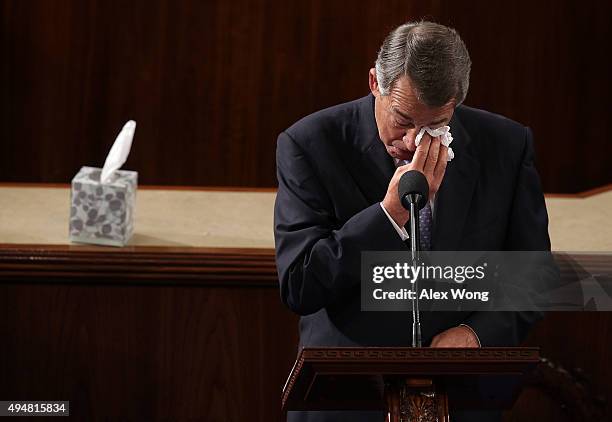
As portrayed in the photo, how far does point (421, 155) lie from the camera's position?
2246 mm

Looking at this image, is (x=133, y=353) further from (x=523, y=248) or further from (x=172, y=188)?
(x=523, y=248)

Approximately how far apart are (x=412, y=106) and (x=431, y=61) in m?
0.09

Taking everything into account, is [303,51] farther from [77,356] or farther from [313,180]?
[313,180]

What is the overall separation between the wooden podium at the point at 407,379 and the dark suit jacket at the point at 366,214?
0.26 m

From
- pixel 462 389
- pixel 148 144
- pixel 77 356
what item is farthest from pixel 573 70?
pixel 462 389

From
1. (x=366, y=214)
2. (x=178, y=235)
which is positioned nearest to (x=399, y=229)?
(x=366, y=214)

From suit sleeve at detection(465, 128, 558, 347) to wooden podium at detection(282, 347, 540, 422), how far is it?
0.25 meters

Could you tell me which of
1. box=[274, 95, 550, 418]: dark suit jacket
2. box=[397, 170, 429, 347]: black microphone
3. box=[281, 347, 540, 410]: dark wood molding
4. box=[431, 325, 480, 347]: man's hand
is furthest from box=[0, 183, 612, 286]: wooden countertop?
box=[281, 347, 540, 410]: dark wood molding

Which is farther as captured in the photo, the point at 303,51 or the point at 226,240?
the point at 303,51

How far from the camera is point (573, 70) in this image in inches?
167

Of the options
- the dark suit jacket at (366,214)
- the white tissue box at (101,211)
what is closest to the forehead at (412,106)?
the dark suit jacket at (366,214)

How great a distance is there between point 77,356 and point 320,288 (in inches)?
40.1

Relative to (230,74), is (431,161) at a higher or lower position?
lower

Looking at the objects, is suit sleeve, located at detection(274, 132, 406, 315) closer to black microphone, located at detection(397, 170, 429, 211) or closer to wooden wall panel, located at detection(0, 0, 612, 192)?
black microphone, located at detection(397, 170, 429, 211)
